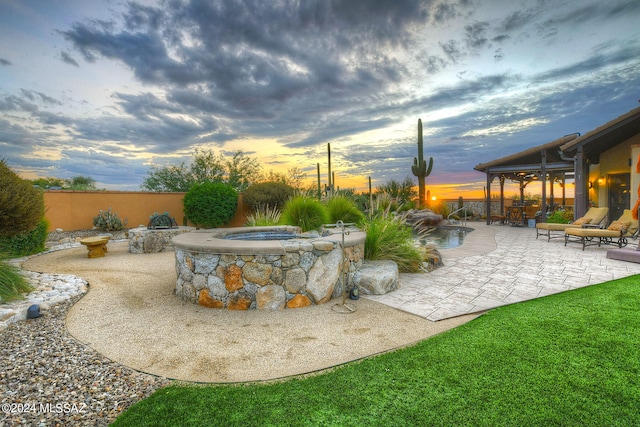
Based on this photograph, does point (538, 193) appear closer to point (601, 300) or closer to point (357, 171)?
point (357, 171)

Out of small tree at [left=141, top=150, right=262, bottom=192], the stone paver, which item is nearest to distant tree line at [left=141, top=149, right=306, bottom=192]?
small tree at [left=141, top=150, right=262, bottom=192]

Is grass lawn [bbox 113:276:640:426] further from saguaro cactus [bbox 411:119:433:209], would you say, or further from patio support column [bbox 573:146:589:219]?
saguaro cactus [bbox 411:119:433:209]

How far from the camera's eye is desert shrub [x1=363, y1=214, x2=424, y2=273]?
5133 millimetres

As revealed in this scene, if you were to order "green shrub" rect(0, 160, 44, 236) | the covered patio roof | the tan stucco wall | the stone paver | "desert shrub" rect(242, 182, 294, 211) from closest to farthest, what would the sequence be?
the stone paver
"green shrub" rect(0, 160, 44, 236)
the tan stucco wall
"desert shrub" rect(242, 182, 294, 211)
the covered patio roof

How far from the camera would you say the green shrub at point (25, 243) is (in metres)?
6.76

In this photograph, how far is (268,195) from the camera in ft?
37.4

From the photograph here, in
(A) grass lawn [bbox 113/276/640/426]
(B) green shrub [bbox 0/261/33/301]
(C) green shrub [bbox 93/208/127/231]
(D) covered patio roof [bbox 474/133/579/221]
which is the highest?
(D) covered patio roof [bbox 474/133/579/221]

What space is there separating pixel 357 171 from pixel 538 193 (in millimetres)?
12978

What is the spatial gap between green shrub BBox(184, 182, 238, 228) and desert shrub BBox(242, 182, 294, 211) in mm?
852

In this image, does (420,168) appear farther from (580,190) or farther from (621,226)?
(621,226)

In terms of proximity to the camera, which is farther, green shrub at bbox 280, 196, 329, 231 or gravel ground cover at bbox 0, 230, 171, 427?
green shrub at bbox 280, 196, 329, 231

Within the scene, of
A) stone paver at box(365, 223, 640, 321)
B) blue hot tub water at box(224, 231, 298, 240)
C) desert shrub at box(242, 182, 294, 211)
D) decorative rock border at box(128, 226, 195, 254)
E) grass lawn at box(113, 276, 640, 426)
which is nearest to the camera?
grass lawn at box(113, 276, 640, 426)

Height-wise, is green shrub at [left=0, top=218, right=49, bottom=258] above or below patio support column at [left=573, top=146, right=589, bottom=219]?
below

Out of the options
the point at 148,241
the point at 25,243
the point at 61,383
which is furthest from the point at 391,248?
the point at 25,243
